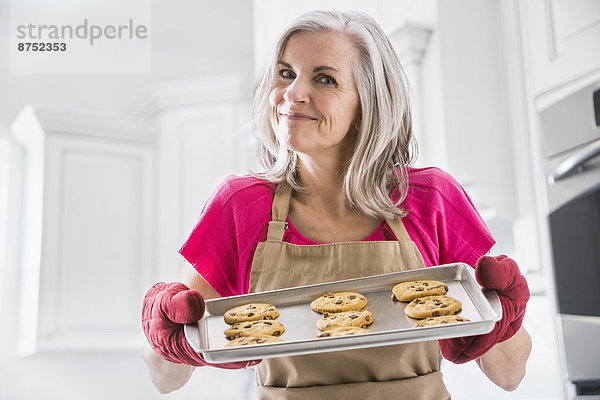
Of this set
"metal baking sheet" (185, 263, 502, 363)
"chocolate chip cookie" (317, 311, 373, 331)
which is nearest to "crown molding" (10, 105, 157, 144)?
"metal baking sheet" (185, 263, 502, 363)

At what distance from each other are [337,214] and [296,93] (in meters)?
0.23

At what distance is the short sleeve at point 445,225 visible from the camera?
1.03 m

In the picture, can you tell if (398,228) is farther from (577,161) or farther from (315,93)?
(577,161)

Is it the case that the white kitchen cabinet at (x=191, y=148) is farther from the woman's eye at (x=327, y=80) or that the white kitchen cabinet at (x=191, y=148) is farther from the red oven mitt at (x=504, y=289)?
the red oven mitt at (x=504, y=289)

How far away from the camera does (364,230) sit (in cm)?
104

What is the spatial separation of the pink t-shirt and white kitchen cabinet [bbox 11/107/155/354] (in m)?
2.09

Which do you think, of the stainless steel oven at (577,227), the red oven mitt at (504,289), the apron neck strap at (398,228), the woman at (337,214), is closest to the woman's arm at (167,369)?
the woman at (337,214)

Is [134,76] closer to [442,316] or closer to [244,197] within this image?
[244,197]

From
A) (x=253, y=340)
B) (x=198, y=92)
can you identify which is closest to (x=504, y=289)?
(x=253, y=340)

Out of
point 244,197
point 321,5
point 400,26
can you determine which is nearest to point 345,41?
point 244,197

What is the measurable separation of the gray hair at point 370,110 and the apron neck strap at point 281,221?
0.02 m

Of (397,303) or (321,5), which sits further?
(321,5)

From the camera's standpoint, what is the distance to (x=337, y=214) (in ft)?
3.50

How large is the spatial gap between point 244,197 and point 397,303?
13.2 inches
